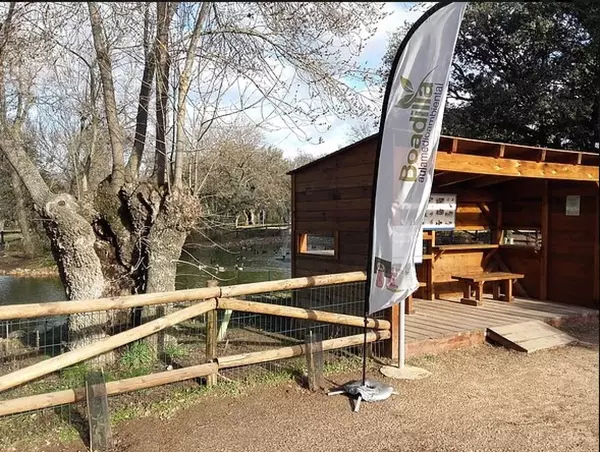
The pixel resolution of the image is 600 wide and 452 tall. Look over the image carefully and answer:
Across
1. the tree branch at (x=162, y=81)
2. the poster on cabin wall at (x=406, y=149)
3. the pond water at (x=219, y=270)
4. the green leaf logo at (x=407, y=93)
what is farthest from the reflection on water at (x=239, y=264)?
the green leaf logo at (x=407, y=93)

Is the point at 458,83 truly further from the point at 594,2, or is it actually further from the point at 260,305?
the point at 260,305

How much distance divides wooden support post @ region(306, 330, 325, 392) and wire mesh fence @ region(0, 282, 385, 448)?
11.0 inches

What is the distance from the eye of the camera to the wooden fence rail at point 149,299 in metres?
3.49

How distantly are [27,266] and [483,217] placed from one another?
54.0 feet

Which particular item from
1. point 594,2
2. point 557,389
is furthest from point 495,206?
point 594,2

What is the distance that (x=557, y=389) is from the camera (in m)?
4.44

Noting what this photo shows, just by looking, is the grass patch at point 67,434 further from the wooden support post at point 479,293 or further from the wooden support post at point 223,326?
the wooden support post at point 479,293

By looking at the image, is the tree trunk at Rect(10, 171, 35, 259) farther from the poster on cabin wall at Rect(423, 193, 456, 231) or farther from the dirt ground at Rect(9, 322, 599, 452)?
the dirt ground at Rect(9, 322, 599, 452)

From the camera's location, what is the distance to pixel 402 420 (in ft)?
A: 12.5

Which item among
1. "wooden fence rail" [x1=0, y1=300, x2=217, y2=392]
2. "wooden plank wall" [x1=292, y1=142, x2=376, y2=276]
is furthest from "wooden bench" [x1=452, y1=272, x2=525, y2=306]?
"wooden fence rail" [x1=0, y1=300, x2=217, y2=392]

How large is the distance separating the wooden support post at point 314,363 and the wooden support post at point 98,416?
1762 millimetres

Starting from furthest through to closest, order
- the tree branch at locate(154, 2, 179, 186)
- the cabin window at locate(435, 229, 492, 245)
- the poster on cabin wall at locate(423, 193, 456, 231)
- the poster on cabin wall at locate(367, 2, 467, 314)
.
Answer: the cabin window at locate(435, 229, 492, 245) → the poster on cabin wall at locate(423, 193, 456, 231) → the tree branch at locate(154, 2, 179, 186) → the poster on cabin wall at locate(367, 2, 467, 314)

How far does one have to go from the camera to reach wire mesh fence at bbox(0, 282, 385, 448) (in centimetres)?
407

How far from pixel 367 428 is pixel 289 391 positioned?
978mm
